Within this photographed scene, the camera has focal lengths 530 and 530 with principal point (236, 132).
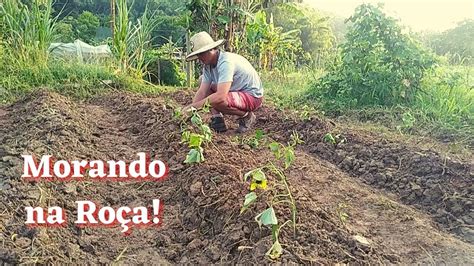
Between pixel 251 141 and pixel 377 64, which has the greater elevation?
pixel 377 64

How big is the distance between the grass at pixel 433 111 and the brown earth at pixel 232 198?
0.67 m

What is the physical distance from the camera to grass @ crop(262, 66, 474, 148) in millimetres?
5000

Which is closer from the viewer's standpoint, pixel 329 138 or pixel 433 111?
pixel 329 138

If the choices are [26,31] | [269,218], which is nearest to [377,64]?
[269,218]

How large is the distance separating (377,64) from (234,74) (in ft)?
7.58

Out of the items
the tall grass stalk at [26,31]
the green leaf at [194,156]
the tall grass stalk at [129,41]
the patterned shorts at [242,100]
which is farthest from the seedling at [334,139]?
the tall grass stalk at [26,31]

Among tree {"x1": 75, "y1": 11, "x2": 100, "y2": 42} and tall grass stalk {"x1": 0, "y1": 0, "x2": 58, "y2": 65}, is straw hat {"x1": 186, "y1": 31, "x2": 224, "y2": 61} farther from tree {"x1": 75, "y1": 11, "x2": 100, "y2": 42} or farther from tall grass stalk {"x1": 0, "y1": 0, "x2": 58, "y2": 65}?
tree {"x1": 75, "y1": 11, "x2": 100, "y2": 42}

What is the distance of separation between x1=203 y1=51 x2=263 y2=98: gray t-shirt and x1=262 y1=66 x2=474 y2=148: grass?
2.09 feet

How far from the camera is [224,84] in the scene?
432 centimetres

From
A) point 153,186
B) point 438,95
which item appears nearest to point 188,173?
point 153,186

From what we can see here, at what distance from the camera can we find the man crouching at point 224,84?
4328 millimetres

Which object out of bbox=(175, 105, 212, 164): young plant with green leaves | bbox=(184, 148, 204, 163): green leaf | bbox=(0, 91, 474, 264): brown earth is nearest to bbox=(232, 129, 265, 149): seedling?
bbox=(0, 91, 474, 264): brown earth

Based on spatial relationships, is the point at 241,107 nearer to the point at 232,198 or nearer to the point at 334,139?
the point at 334,139

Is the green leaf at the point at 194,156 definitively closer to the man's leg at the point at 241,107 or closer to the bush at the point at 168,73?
the man's leg at the point at 241,107
